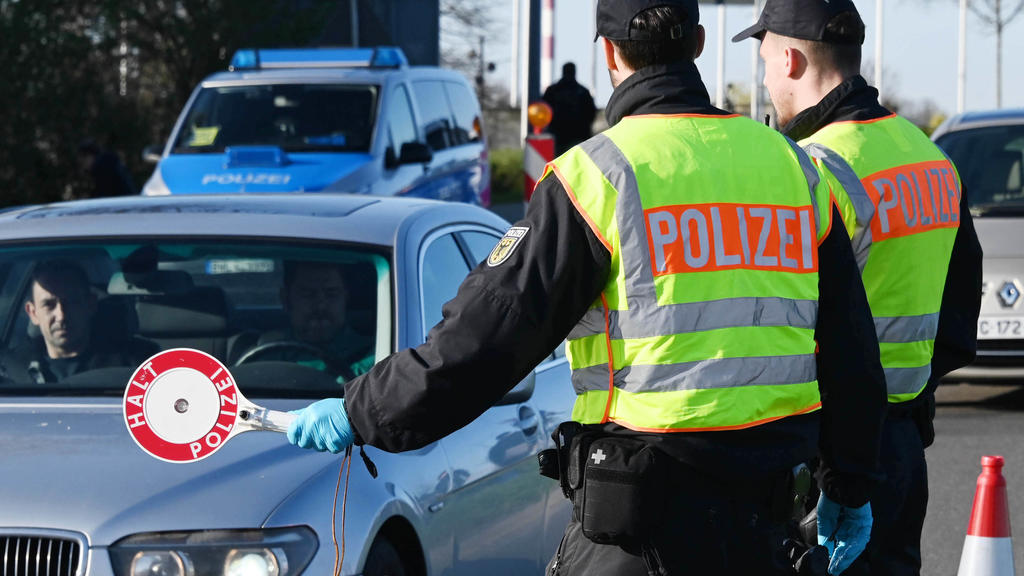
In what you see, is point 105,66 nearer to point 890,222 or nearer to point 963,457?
point 963,457

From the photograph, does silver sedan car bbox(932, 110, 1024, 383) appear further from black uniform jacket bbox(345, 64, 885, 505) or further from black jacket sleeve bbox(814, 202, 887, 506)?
black uniform jacket bbox(345, 64, 885, 505)

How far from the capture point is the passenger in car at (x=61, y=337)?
448cm

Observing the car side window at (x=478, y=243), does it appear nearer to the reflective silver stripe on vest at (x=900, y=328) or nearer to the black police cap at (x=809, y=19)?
the black police cap at (x=809, y=19)

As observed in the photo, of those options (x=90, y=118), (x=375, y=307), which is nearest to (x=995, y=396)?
(x=375, y=307)

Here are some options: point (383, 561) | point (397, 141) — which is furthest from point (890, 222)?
point (397, 141)

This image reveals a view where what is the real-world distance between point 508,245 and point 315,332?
71.7 inches

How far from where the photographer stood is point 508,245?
9.07 feet

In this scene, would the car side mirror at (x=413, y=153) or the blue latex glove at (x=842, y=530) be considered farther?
the car side mirror at (x=413, y=153)

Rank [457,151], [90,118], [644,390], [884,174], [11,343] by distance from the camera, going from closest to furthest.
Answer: [644,390]
[884,174]
[11,343]
[457,151]
[90,118]

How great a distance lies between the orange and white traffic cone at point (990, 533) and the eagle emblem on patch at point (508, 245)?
221cm

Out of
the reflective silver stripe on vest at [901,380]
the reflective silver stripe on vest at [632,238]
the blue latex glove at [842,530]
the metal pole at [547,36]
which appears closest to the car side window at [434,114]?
the metal pole at [547,36]

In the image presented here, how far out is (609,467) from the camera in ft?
9.09

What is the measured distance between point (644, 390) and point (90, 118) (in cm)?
1864

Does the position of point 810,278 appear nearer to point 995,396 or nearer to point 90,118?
point 995,396
